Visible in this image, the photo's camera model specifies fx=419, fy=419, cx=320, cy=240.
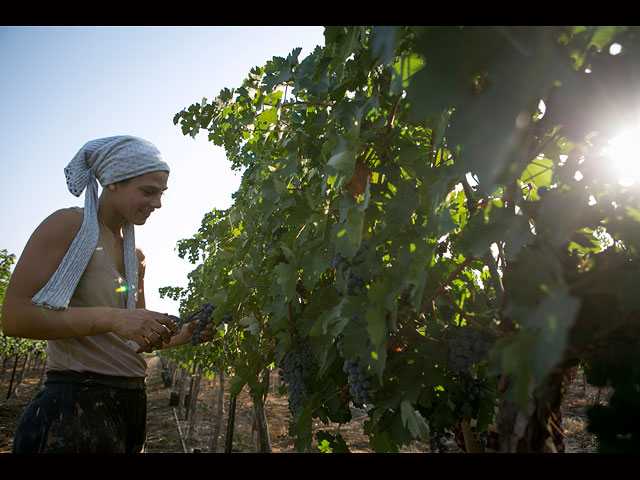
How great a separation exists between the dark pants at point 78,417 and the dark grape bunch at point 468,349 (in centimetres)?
162

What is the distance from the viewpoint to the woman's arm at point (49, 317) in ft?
6.00

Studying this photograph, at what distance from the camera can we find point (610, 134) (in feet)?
3.10

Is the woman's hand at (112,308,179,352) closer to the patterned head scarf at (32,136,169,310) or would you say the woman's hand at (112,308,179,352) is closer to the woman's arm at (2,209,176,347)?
the woman's arm at (2,209,176,347)

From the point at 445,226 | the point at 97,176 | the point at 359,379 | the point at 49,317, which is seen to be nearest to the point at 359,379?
the point at 359,379

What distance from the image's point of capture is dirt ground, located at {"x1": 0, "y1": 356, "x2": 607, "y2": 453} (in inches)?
379

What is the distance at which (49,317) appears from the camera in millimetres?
1838

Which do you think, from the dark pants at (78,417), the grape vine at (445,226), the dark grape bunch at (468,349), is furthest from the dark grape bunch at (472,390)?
the dark pants at (78,417)

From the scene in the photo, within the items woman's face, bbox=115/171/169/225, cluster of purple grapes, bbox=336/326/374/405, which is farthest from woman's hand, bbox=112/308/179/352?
cluster of purple grapes, bbox=336/326/374/405

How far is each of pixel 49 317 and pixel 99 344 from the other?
335mm

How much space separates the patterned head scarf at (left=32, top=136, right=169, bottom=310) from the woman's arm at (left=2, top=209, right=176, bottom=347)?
105 mm

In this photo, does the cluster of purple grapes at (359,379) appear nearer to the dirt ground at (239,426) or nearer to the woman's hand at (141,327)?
the woman's hand at (141,327)

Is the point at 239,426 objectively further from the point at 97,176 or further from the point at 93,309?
the point at 93,309
